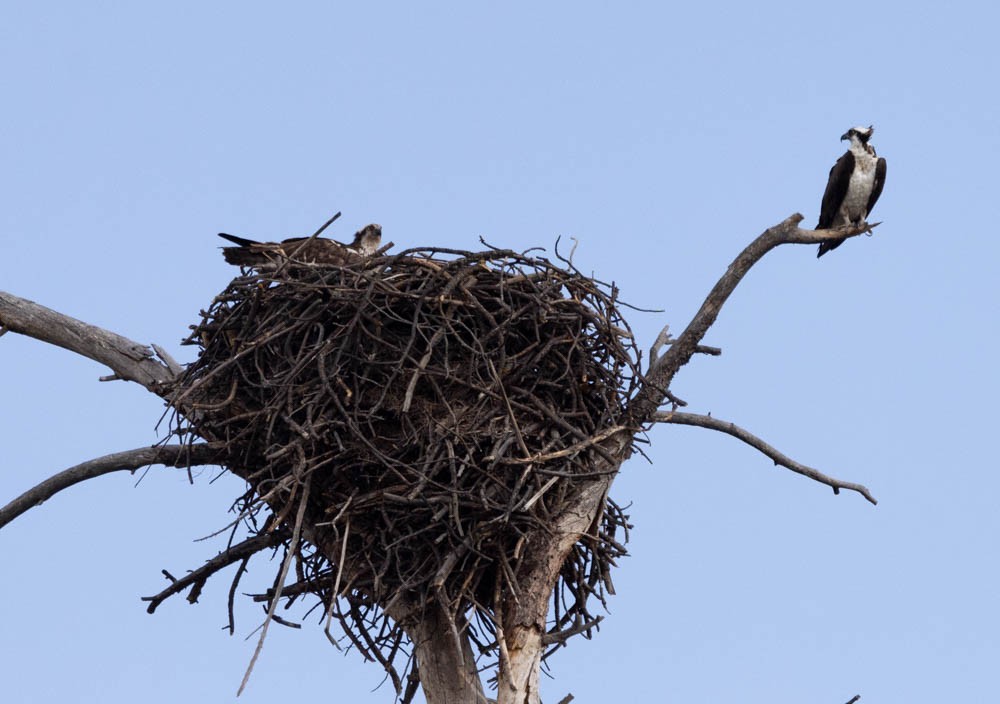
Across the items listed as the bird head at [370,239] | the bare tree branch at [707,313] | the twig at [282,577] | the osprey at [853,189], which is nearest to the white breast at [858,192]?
the osprey at [853,189]

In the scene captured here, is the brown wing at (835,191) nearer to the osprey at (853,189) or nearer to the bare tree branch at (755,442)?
the osprey at (853,189)

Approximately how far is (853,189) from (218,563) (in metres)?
5.32

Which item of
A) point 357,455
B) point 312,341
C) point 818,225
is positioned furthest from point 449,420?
point 818,225

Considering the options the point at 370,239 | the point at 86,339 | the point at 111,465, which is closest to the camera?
the point at 111,465

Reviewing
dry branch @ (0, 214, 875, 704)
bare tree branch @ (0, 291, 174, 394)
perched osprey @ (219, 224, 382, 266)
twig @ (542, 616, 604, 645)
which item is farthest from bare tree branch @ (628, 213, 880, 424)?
bare tree branch @ (0, 291, 174, 394)

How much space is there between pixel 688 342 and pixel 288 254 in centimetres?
249

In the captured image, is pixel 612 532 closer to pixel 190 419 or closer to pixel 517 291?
pixel 517 291

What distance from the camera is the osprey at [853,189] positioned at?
9.16m

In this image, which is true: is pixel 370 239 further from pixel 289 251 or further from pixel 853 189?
pixel 853 189

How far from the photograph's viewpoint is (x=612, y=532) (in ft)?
23.2

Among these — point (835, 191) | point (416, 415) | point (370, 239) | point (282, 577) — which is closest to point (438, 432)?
point (416, 415)

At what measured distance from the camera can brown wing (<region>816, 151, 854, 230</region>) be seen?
9172 mm

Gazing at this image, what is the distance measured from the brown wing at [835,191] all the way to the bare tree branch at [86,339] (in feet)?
16.3

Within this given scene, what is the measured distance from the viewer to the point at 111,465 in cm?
701
